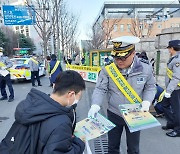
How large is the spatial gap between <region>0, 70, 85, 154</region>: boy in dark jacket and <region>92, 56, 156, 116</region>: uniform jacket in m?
0.93

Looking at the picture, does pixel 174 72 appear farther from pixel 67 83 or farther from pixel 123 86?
pixel 67 83

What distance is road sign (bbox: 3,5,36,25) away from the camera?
47.9 feet

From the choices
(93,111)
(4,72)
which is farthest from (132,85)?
(4,72)

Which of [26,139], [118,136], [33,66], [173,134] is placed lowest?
[173,134]

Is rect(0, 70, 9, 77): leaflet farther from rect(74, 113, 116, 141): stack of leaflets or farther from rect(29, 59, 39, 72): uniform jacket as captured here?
rect(74, 113, 116, 141): stack of leaflets

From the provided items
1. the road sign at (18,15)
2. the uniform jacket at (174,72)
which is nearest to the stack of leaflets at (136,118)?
the uniform jacket at (174,72)

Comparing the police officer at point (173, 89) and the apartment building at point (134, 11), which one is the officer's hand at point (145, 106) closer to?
the police officer at point (173, 89)

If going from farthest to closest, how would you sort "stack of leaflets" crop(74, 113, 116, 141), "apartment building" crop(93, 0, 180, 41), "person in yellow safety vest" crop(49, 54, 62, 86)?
"apartment building" crop(93, 0, 180, 41)
"person in yellow safety vest" crop(49, 54, 62, 86)
"stack of leaflets" crop(74, 113, 116, 141)

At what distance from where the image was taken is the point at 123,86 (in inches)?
91.7

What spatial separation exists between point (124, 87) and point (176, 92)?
1.82 m

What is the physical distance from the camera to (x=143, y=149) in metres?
3.50

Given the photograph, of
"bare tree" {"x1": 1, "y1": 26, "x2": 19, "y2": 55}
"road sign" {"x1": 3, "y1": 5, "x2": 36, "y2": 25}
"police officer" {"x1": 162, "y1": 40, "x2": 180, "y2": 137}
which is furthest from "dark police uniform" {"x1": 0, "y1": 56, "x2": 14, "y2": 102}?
"bare tree" {"x1": 1, "y1": 26, "x2": 19, "y2": 55}

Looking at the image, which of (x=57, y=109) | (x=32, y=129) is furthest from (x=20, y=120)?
(x=57, y=109)

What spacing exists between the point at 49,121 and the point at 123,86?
119 centimetres
